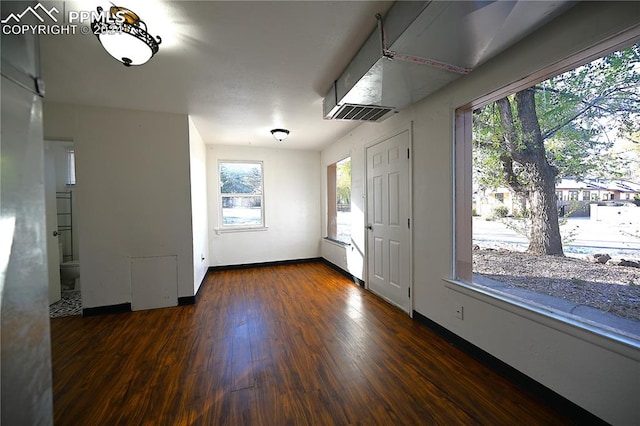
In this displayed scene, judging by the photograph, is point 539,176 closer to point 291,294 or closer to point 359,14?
point 359,14

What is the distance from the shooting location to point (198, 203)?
369cm

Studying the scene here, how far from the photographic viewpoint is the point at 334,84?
2.35 m

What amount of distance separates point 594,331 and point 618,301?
22 cm

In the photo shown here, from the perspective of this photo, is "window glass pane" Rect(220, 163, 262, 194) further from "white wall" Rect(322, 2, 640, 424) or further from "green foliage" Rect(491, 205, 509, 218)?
"green foliage" Rect(491, 205, 509, 218)

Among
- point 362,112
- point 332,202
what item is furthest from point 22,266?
point 332,202

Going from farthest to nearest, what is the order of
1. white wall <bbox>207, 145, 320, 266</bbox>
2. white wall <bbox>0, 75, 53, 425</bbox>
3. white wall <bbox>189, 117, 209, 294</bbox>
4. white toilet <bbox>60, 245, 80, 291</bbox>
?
white wall <bbox>207, 145, 320, 266</bbox> < white toilet <bbox>60, 245, 80, 291</bbox> < white wall <bbox>189, 117, 209, 294</bbox> < white wall <bbox>0, 75, 53, 425</bbox>

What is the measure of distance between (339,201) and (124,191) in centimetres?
326

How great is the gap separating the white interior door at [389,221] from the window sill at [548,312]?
0.76m

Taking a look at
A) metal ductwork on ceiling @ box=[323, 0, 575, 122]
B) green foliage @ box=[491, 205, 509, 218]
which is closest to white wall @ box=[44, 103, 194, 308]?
metal ductwork on ceiling @ box=[323, 0, 575, 122]

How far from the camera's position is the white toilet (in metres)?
3.64

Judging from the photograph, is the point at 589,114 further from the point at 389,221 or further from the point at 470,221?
the point at 389,221

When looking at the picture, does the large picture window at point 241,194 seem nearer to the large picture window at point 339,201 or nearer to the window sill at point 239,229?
the window sill at point 239,229

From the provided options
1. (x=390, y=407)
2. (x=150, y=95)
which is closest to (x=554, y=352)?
(x=390, y=407)

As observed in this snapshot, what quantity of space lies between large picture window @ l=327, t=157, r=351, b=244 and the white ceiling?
4.69 ft
